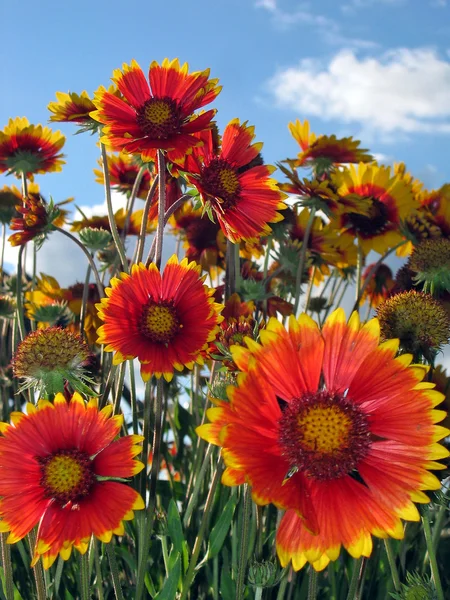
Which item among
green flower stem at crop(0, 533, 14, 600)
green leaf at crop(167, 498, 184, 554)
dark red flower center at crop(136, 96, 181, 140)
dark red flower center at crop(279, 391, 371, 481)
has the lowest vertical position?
green flower stem at crop(0, 533, 14, 600)

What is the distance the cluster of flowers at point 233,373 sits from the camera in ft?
2.97

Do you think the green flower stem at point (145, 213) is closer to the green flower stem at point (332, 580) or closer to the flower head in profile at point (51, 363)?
the flower head in profile at point (51, 363)

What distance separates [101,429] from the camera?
3.55ft

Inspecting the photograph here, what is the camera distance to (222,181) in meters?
1.36

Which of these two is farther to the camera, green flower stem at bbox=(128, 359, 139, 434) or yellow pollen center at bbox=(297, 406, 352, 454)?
green flower stem at bbox=(128, 359, 139, 434)

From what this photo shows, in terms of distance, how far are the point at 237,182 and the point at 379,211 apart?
125cm

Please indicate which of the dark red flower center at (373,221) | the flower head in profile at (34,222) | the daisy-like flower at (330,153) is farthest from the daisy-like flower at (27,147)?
the dark red flower center at (373,221)

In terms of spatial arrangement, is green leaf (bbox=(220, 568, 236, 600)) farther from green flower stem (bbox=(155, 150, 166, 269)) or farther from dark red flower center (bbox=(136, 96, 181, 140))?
dark red flower center (bbox=(136, 96, 181, 140))

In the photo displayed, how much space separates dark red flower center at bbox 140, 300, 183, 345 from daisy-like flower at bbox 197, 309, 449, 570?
385 mm

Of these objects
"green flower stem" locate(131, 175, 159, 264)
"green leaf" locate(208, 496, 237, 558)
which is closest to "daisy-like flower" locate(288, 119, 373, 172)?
Result: "green flower stem" locate(131, 175, 159, 264)

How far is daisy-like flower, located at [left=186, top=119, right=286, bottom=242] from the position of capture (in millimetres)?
1355

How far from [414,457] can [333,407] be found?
5.0 inches

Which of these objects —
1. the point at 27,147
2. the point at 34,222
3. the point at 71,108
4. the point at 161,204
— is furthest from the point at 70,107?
the point at 161,204

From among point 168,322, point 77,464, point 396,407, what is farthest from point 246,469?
point 168,322
